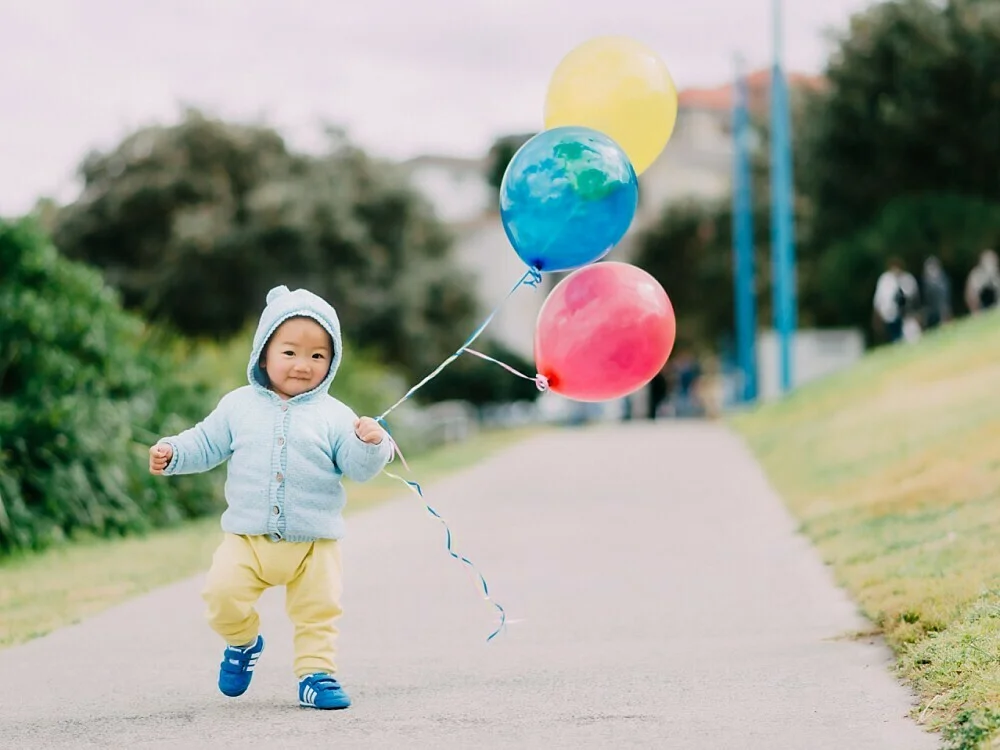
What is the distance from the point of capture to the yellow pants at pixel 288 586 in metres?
4.91

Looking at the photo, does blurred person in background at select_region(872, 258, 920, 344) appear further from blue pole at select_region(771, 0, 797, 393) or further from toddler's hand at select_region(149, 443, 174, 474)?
toddler's hand at select_region(149, 443, 174, 474)

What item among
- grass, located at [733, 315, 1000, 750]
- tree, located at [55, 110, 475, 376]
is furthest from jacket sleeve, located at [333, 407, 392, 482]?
tree, located at [55, 110, 475, 376]

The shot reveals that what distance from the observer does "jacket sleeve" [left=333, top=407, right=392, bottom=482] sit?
490 centimetres

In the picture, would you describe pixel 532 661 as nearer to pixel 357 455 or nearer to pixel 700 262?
pixel 357 455

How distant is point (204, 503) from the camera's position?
12453mm

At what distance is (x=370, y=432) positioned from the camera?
15.9 feet

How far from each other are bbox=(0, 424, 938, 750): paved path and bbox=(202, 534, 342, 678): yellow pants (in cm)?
25

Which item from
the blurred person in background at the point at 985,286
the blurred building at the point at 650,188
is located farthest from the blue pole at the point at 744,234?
the blurred building at the point at 650,188

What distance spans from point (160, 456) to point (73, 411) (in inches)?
231

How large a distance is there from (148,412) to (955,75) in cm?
2421

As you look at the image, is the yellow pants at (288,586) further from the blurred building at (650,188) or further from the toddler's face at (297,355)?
the blurred building at (650,188)

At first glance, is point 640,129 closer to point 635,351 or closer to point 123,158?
point 635,351

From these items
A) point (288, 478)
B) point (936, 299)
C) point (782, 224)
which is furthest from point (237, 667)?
point (782, 224)

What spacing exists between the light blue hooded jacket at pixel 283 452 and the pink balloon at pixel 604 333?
3.27ft
